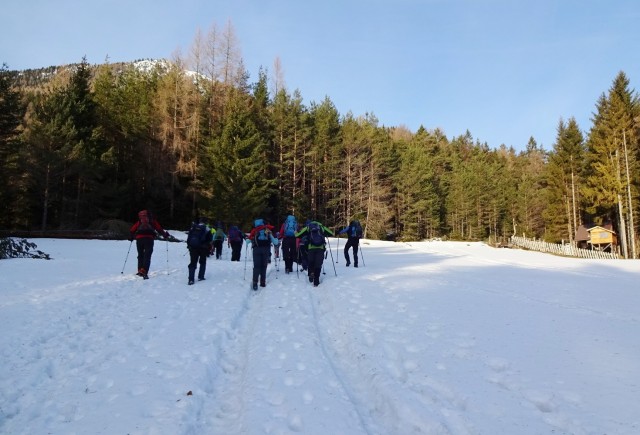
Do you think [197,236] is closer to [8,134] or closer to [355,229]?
[355,229]

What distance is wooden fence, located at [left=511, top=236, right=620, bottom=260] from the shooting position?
2952 cm

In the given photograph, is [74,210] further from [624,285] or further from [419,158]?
[419,158]

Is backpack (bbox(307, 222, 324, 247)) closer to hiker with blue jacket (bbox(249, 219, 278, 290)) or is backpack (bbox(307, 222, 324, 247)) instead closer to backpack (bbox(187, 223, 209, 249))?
hiker with blue jacket (bbox(249, 219, 278, 290))

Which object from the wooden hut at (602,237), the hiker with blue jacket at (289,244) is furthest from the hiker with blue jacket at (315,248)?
the wooden hut at (602,237)

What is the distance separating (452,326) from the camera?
5883 mm

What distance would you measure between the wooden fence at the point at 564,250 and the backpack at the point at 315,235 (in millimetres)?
28402


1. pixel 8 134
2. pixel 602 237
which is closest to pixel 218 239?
pixel 8 134

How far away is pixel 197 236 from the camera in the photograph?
34.1 feet

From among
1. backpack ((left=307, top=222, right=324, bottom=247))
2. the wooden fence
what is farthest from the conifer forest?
backpack ((left=307, top=222, right=324, bottom=247))

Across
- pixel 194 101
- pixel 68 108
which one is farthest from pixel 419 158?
pixel 68 108

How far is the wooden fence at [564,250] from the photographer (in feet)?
96.8

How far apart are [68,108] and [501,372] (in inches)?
1281

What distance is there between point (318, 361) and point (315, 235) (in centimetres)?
577

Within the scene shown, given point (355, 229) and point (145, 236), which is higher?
point (355, 229)
